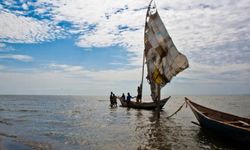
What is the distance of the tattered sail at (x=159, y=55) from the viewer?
25.9 m

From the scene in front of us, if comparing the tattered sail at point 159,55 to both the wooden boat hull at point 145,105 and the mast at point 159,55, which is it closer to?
the mast at point 159,55

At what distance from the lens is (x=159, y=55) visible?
2875 cm

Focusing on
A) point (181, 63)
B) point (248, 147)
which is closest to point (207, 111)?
point (181, 63)

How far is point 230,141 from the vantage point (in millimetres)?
15617

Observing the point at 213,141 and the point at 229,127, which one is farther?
the point at 213,141

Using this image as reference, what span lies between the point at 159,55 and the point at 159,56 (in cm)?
10

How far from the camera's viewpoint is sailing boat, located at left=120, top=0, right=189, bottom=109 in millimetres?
25969

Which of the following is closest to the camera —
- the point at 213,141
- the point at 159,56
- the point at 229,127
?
the point at 229,127

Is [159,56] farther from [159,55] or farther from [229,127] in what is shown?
[229,127]

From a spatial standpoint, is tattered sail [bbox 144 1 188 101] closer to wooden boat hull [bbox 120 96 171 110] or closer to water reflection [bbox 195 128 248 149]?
wooden boat hull [bbox 120 96 171 110]

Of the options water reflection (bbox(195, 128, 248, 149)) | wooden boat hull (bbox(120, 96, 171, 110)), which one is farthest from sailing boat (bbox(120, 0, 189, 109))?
water reflection (bbox(195, 128, 248, 149))

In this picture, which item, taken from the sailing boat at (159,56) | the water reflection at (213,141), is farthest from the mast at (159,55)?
the water reflection at (213,141)

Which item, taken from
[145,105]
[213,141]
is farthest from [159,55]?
[213,141]

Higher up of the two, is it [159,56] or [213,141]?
[159,56]
